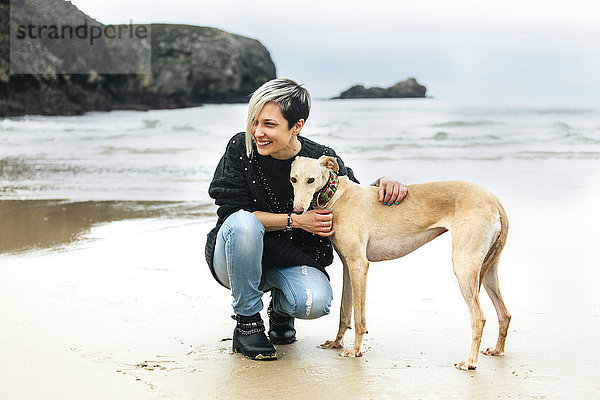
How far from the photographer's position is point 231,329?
3738mm

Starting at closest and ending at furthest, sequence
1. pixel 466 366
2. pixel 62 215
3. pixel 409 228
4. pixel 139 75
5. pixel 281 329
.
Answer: pixel 466 366
pixel 409 228
pixel 281 329
pixel 62 215
pixel 139 75

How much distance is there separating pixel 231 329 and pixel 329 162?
1149mm

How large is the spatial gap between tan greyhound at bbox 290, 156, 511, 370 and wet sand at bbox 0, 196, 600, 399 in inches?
9.8

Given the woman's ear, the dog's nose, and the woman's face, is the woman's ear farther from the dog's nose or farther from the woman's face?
the dog's nose

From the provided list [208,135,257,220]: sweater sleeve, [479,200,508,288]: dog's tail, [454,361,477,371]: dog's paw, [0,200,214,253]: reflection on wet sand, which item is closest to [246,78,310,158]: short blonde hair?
[208,135,257,220]: sweater sleeve

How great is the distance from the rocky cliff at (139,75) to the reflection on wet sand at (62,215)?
19211 millimetres

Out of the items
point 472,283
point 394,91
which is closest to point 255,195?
point 472,283

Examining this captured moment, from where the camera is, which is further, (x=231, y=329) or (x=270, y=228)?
(x=231, y=329)

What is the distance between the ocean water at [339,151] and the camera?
983 cm

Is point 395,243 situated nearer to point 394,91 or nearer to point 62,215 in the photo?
point 62,215

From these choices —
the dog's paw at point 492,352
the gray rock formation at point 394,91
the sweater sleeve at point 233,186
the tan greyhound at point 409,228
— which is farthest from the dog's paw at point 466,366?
the gray rock formation at point 394,91

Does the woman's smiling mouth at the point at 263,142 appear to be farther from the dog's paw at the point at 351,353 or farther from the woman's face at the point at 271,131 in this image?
the dog's paw at the point at 351,353

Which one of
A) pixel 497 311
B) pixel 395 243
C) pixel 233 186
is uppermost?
pixel 233 186

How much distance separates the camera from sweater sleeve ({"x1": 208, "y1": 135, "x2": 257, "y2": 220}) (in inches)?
137
